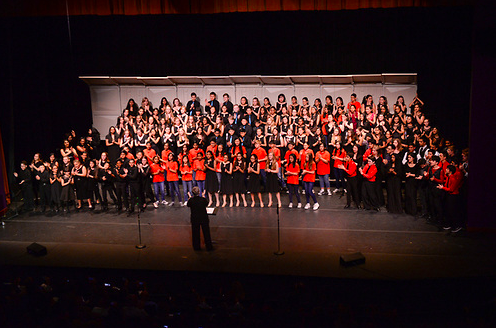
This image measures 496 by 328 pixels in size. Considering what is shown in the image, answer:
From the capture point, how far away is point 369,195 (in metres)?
11.9

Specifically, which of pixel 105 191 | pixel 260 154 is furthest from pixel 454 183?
pixel 105 191

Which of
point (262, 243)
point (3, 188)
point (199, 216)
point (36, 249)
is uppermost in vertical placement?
point (3, 188)

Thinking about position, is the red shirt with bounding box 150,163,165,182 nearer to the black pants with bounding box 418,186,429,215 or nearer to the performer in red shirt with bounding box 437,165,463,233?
the black pants with bounding box 418,186,429,215

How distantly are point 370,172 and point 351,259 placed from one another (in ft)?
12.4

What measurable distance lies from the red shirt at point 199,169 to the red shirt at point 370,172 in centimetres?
429

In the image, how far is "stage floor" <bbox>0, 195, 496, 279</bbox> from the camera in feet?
28.5

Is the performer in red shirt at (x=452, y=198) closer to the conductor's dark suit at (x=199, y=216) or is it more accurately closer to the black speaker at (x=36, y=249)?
the conductor's dark suit at (x=199, y=216)

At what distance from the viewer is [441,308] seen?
7.29 meters

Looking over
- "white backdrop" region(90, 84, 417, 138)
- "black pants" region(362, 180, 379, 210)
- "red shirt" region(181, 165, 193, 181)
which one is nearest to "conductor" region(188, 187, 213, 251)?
"red shirt" region(181, 165, 193, 181)

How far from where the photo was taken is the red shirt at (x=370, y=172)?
11727 millimetres

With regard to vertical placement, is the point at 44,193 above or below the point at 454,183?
below

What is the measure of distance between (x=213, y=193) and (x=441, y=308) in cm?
707

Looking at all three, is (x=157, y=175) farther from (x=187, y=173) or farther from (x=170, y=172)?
(x=187, y=173)

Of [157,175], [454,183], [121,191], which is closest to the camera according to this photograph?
[454,183]
